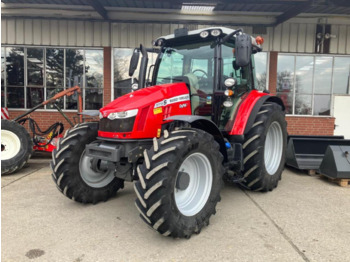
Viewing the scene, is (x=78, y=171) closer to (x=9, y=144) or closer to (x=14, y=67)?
(x=9, y=144)

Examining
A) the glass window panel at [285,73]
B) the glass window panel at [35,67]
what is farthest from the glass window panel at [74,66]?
the glass window panel at [285,73]

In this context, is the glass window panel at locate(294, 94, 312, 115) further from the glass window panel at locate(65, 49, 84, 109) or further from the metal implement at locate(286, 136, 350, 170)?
the glass window panel at locate(65, 49, 84, 109)

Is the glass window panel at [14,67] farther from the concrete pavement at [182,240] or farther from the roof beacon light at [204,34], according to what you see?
the roof beacon light at [204,34]

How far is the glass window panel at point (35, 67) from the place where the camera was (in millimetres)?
8297

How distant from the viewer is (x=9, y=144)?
596 cm

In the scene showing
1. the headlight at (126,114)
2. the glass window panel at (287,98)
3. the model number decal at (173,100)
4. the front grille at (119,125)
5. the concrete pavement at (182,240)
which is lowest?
the concrete pavement at (182,240)

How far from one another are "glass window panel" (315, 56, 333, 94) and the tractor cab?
5.41m

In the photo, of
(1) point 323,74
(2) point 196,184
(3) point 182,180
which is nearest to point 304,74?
(1) point 323,74

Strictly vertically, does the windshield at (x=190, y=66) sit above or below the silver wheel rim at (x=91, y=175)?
above

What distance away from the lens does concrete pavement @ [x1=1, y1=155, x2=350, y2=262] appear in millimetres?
2684

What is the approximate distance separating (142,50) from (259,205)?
9.12 feet

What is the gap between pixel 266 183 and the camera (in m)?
4.38

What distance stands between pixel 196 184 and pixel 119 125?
114 centimetres

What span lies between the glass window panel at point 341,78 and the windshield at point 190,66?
20.7 ft
